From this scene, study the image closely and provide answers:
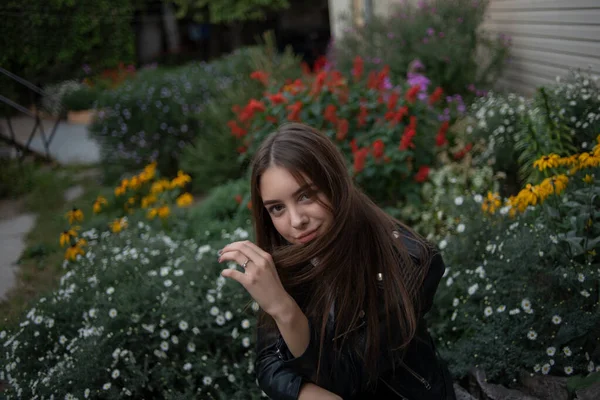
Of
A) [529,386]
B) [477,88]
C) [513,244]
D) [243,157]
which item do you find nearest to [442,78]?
[477,88]

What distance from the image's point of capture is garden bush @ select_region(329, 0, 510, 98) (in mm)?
5934

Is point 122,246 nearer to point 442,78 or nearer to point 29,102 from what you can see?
point 29,102

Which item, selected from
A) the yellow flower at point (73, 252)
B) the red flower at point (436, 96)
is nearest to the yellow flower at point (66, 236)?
the yellow flower at point (73, 252)

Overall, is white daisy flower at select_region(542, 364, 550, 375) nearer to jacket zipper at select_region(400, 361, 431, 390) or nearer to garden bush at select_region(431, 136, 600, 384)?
garden bush at select_region(431, 136, 600, 384)

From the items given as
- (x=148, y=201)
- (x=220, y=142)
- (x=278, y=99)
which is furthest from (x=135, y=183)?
(x=220, y=142)

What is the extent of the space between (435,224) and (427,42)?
2626 millimetres

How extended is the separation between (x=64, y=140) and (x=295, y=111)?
1.76 metres

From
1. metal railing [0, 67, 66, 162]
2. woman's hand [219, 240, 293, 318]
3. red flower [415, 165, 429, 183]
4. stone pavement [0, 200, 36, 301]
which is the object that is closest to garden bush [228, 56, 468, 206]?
red flower [415, 165, 429, 183]

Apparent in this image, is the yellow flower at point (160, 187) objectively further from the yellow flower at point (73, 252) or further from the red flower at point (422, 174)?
the red flower at point (422, 174)

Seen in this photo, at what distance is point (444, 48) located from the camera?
5.88m

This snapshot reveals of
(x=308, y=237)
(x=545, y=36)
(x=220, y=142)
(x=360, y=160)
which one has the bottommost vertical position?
(x=220, y=142)

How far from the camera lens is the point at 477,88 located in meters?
6.05

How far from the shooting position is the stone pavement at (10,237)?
3.30m

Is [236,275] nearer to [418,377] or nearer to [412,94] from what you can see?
[418,377]
